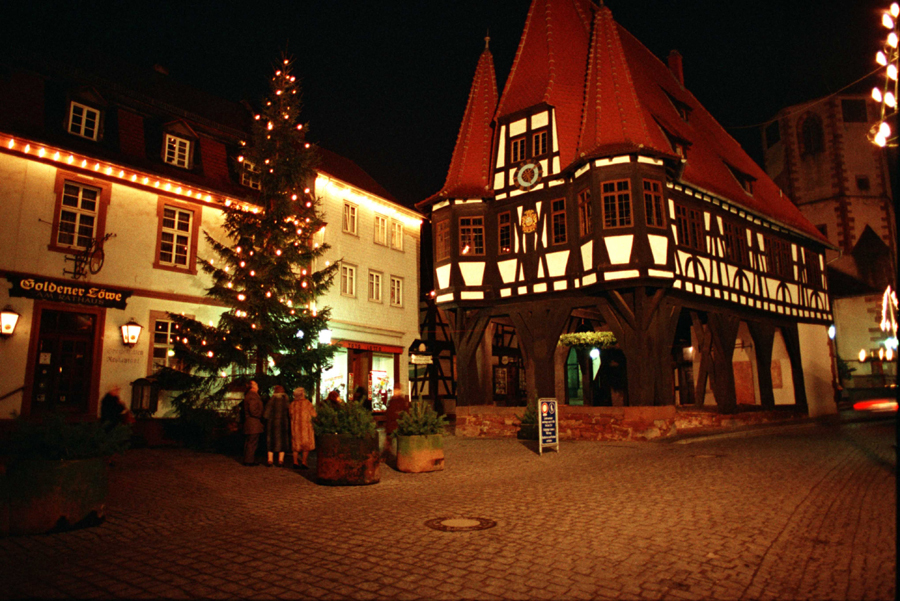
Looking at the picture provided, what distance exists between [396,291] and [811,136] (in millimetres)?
36094

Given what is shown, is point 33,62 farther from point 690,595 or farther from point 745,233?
point 745,233

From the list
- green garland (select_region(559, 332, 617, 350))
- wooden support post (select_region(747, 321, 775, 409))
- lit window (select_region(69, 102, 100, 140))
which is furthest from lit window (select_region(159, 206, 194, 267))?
wooden support post (select_region(747, 321, 775, 409))

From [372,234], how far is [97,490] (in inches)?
824

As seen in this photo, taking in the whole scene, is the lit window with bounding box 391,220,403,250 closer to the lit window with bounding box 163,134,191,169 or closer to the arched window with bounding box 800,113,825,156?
the lit window with bounding box 163,134,191,169

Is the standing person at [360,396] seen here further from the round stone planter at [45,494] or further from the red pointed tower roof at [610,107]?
the red pointed tower roof at [610,107]

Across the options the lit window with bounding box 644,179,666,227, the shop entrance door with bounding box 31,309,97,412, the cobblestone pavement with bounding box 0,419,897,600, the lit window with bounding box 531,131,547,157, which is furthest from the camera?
the lit window with bounding box 531,131,547,157

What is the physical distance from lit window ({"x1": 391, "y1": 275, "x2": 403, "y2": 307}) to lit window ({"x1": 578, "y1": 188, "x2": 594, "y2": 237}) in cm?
1170

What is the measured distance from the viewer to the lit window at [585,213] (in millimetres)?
18531

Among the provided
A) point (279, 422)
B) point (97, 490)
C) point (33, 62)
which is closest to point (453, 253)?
point (279, 422)

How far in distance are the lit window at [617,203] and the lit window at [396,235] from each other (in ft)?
42.4


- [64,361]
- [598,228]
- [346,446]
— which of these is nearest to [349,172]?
[598,228]

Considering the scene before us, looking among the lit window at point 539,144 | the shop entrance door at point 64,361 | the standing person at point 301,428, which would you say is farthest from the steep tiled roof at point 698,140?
the shop entrance door at point 64,361

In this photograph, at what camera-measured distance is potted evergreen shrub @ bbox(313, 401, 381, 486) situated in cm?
1035

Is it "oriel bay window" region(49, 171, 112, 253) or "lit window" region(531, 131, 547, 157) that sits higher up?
"lit window" region(531, 131, 547, 157)
